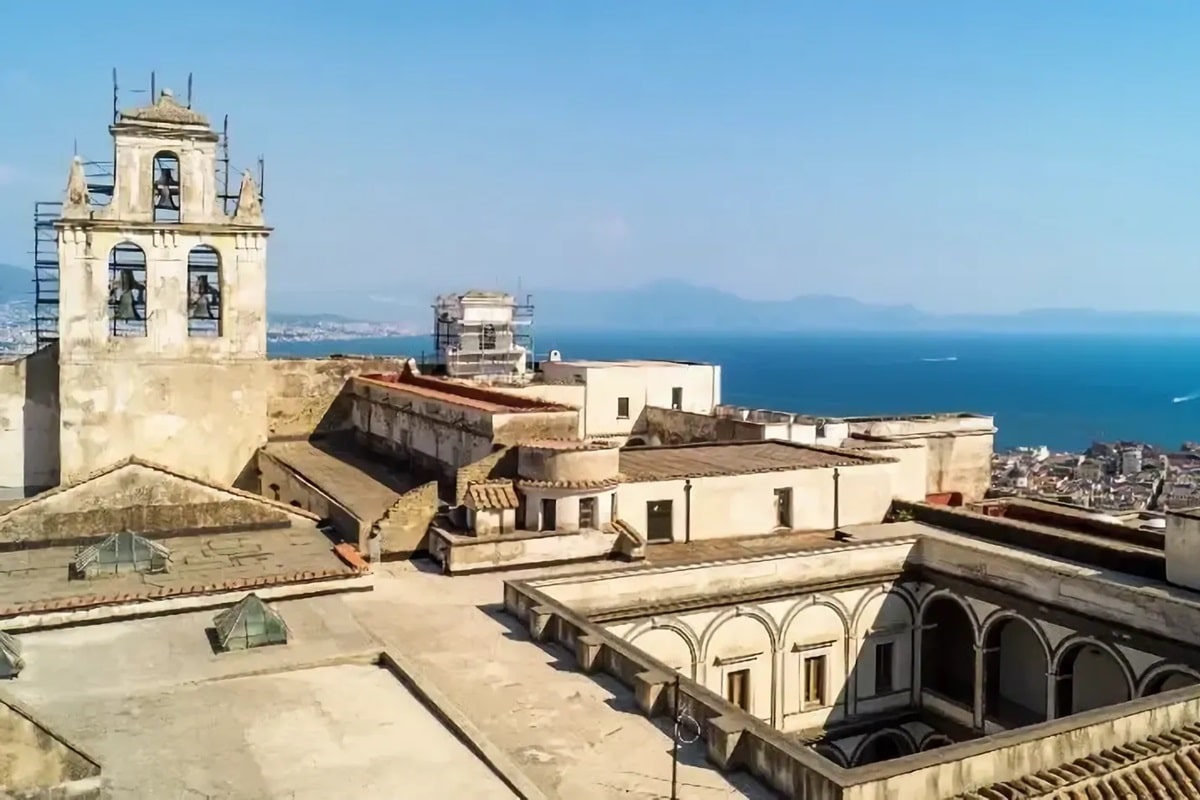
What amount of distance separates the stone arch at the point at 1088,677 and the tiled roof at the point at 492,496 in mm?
12450

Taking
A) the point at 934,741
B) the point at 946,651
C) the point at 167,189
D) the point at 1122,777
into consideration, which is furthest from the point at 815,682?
the point at 167,189

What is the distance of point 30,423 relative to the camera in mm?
30531

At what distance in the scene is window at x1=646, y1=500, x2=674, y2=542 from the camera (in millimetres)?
26531

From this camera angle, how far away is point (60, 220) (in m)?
27.8

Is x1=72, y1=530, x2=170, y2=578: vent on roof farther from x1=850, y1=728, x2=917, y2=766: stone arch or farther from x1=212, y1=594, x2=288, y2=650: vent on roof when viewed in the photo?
x1=850, y1=728, x2=917, y2=766: stone arch

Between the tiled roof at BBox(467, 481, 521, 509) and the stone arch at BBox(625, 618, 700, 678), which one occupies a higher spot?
the tiled roof at BBox(467, 481, 521, 509)

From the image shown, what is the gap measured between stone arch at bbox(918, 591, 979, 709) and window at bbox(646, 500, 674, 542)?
662 cm

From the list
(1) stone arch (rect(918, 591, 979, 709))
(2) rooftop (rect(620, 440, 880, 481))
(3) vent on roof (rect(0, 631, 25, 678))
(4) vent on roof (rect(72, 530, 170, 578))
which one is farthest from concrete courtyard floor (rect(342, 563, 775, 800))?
(1) stone arch (rect(918, 591, 979, 709))

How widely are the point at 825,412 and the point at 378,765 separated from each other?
15046 cm

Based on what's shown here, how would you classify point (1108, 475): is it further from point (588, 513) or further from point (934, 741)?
point (588, 513)

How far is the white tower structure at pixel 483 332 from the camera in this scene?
48719 mm

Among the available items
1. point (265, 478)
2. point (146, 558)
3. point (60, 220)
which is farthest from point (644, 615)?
point (60, 220)

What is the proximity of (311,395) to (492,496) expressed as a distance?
1372 centimetres

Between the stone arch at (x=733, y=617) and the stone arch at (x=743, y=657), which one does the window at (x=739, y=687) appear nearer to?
the stone arch at (x=743, y=657)
